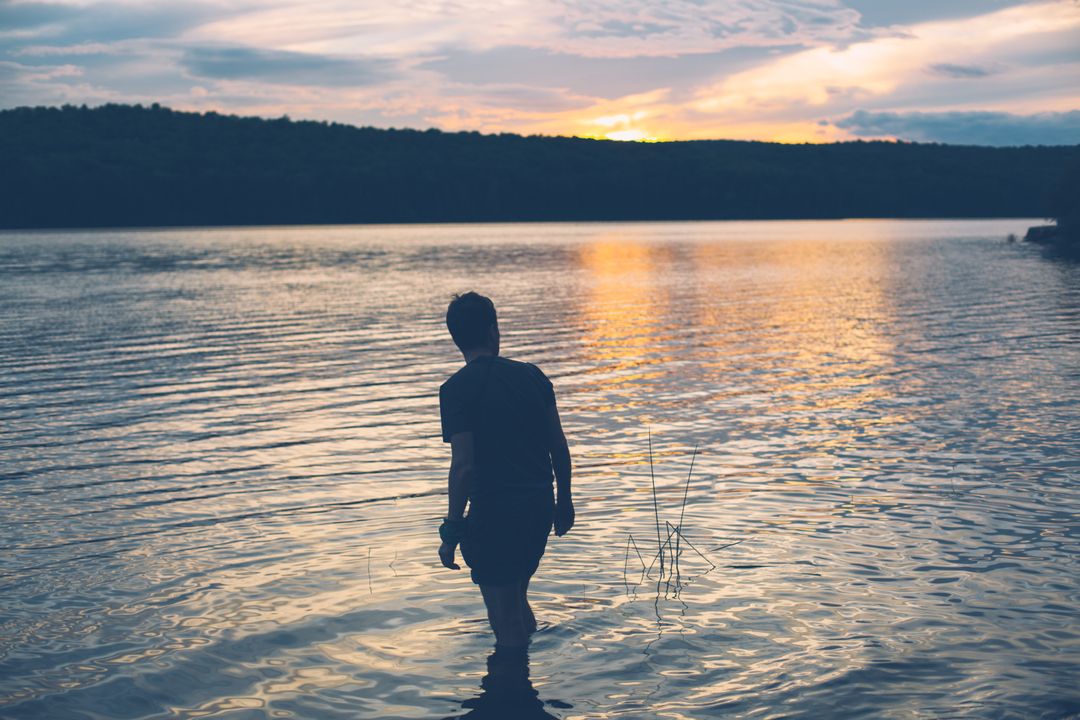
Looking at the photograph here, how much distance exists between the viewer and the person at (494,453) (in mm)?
5574

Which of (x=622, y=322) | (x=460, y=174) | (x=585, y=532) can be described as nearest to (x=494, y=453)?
(x=585, y=532)

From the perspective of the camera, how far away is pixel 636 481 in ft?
36.7

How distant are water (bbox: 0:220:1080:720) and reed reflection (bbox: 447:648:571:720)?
53 mm

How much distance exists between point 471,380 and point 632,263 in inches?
2201

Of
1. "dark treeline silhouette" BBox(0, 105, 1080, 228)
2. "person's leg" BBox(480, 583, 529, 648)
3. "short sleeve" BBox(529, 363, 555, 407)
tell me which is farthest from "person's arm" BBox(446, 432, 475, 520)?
"dark treeline silhouette" BBox(0, 105, 1080, 228)

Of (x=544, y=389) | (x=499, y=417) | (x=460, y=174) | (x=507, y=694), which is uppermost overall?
(x=460, y=174)

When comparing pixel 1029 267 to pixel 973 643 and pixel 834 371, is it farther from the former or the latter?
pixel 973 643

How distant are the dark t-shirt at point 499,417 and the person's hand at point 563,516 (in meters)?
0.26

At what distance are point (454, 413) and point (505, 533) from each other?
2.41 feet

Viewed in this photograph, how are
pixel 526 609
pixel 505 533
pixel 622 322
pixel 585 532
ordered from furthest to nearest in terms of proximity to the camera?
pixel 622 322 → pixel 585 532 → pixel 526 609 → pixel 505 533

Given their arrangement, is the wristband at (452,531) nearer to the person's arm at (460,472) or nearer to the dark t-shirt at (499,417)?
the person's arm at (460,472)

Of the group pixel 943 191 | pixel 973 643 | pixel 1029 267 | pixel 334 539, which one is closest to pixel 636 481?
pixel 334 539

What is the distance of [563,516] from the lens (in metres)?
5.93

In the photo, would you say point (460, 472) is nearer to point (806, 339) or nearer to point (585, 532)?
point (585, 532)
